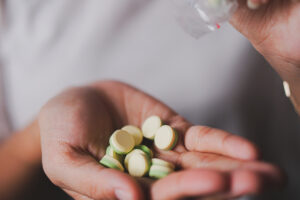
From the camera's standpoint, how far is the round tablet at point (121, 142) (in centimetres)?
106

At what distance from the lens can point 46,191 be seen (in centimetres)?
163

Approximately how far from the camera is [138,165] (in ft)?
3.25

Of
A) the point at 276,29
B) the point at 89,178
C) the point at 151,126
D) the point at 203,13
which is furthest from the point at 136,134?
the point at 276,29

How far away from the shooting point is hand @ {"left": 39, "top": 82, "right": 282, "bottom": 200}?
70 cm

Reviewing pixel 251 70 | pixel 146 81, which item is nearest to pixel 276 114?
pixel 251 70

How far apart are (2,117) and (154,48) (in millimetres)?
934

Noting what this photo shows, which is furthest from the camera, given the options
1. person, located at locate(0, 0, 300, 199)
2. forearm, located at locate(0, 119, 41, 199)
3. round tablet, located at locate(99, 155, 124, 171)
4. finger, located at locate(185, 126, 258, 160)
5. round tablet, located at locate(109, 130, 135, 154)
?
person, located at locate(0, 0, 300, 199)

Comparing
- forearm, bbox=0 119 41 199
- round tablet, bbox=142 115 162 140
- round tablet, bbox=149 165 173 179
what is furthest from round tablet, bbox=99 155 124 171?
forearm, bbox=0 119 41 199

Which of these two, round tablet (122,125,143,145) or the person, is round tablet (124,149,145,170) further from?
the person

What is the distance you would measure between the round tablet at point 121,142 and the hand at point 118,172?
71 mm

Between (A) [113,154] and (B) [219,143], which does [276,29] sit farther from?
(A) [113,154]

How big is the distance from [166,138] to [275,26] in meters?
0.52

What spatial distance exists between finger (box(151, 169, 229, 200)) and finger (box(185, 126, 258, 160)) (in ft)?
0.51

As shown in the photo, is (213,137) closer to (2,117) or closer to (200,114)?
(200,114)
